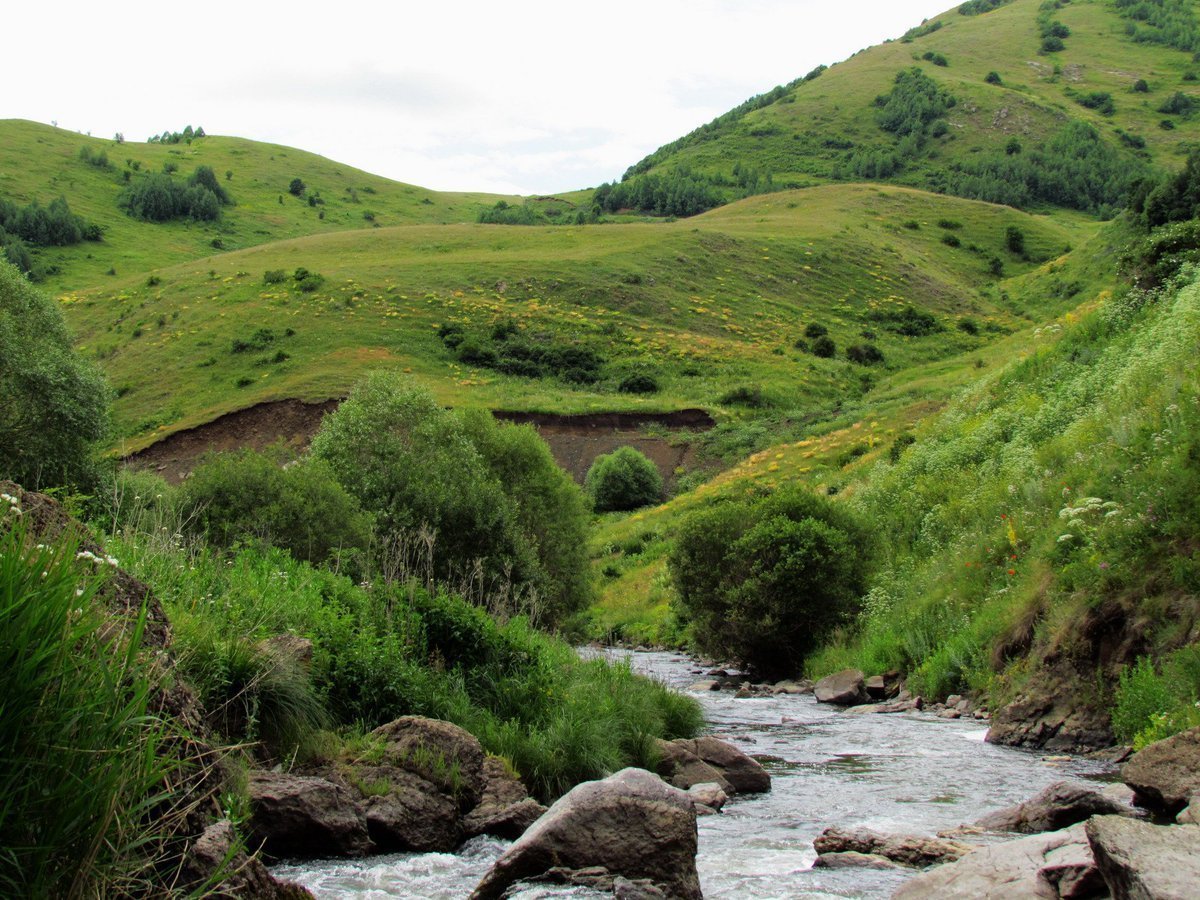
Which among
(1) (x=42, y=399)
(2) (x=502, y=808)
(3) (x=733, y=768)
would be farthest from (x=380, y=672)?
(1) (x=42, y=399)

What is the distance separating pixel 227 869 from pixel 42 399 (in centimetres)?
3100

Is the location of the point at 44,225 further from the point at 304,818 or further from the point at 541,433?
the point at 304,818

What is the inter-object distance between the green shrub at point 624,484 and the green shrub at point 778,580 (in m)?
39.6

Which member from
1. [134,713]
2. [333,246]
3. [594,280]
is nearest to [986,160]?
Answer: [594,280]

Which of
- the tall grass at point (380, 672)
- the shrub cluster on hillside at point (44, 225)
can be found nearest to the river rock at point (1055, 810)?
the tall grass at point (380, 672)

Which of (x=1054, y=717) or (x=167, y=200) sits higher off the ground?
(x=167, y=200)

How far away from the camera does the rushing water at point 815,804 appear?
29.8 feet

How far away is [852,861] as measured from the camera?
31.4 feet

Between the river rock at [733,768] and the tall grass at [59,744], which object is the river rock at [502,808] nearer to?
the river rock at [733,768]

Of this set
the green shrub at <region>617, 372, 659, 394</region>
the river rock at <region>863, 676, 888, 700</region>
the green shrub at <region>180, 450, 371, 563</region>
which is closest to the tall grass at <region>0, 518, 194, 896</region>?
the green shrub at <region>180, 450, 371, 563</region>

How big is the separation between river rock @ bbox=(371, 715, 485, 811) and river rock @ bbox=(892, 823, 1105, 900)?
17.0ft

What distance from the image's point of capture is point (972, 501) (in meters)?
25.8

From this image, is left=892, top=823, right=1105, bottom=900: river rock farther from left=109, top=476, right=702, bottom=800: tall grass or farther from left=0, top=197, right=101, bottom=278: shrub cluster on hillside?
left=0, top=197, right=101, bottom=278: shrub cluster on hillside

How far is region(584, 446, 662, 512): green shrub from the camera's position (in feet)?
228
